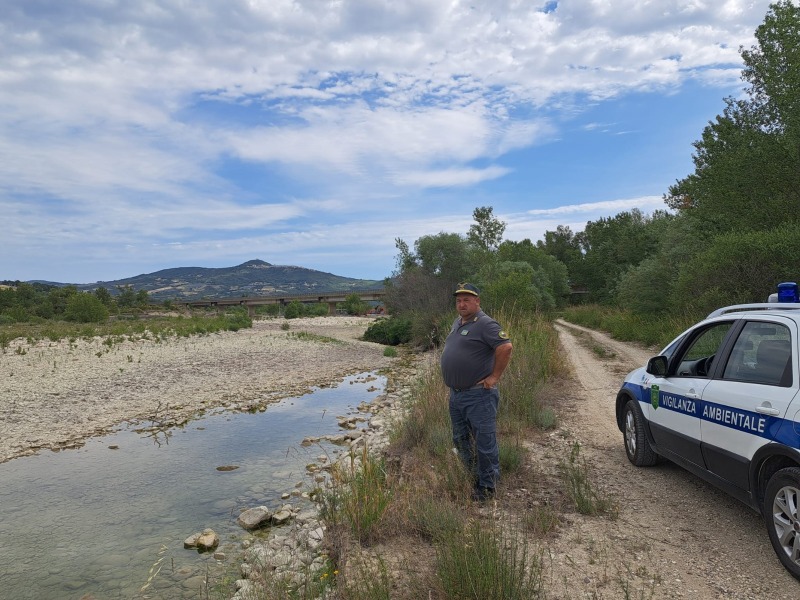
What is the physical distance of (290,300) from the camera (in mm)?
113812

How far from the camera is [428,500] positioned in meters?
5.04

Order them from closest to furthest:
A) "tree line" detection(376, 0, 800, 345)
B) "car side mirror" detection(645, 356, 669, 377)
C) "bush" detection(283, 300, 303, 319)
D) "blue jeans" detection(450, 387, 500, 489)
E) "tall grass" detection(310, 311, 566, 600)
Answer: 1. "tall grass" detection(310, 311, 566, 600)
2. "blue jeans" detection(450, 387, 500, 489)
3. "car side mirror" detection(645, 356, 669, 377)
4. "tree line" detection(376, 0, 800, 345)
5. "bush" detection(283, 300, 303, 319)

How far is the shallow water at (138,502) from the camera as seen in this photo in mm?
5914

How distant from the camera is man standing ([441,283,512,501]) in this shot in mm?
5309

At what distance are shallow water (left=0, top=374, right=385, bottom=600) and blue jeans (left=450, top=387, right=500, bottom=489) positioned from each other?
303 cm

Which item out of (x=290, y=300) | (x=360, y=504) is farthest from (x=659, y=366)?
(x=290, y=300)

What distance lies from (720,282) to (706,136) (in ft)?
26.8

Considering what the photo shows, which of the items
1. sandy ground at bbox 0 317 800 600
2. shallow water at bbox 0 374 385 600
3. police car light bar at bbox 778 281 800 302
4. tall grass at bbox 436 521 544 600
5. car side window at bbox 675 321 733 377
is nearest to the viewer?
tall grass at bbox 436 521 544 600

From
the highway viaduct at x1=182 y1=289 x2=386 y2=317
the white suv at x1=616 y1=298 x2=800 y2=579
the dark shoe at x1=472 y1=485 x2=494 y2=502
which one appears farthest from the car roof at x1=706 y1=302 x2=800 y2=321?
the highway viaduct at x1=182 y1=289 x2=386 y2=317

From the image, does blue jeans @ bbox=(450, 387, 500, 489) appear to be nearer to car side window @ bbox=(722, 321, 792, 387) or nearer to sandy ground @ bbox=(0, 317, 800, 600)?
Answer: sandy ground @ bbox=(0, 317, 800, 600)

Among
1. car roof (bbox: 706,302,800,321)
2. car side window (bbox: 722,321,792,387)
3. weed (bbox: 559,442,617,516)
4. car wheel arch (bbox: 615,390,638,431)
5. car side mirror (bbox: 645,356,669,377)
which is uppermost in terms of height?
car roof (bbox: 706,302,800,321)

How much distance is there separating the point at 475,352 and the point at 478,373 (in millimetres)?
209

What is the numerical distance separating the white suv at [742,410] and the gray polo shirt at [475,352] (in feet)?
6.07

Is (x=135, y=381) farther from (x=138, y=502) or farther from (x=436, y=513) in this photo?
(x=436, y=513)
